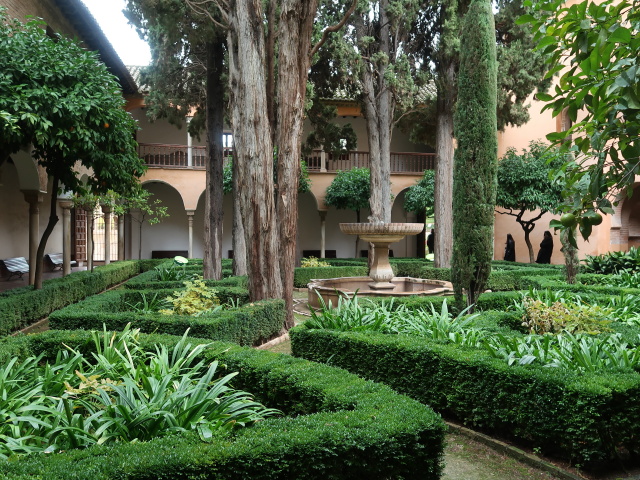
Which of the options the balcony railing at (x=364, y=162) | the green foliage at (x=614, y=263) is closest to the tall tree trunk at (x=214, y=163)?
the green foliage at (x=614, y=263)

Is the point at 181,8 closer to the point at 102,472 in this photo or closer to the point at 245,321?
the point at 245,321

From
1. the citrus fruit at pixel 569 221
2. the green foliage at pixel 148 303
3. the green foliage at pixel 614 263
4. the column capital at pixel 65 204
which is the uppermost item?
the column capital at pixel 65 204

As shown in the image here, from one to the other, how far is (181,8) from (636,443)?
1094 cm

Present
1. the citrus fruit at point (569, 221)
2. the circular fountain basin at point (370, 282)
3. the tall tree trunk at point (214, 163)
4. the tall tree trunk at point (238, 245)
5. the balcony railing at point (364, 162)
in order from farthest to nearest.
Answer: the balcony railing at point (364, 162), the tall tree trunk at point (238, 245), the tall tree trunk at point (214, 163), the circular fountain basin at point (370, 282), the citrus fruit at point (569, 221)

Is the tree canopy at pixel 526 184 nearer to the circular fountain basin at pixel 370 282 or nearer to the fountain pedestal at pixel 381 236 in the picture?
the circular fountain basin at pixel 370 282

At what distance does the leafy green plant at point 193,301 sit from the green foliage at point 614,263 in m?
7.83

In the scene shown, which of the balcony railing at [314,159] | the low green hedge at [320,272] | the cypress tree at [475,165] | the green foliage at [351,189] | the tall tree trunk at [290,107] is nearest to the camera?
the cypress tree at [475,165]

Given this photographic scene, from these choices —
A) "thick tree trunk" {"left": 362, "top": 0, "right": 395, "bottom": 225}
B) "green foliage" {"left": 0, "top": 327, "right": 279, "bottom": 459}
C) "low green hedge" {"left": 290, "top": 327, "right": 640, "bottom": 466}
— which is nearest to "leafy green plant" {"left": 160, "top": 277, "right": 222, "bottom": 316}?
"low green hedge" {"left": 290, "top": 327, "right": 640, "bottom": 466}

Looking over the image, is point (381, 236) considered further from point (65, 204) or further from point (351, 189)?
point (351, 189)

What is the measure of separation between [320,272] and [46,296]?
8285 mm

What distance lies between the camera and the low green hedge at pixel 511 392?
3.63 m

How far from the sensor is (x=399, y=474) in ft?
9.40

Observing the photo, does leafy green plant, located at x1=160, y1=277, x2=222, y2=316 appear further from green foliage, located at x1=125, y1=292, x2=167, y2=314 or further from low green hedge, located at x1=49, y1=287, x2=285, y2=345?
low green hedge, located at x1=49, y1=287, x2=285, y2=345

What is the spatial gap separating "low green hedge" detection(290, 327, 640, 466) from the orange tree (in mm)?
4381
